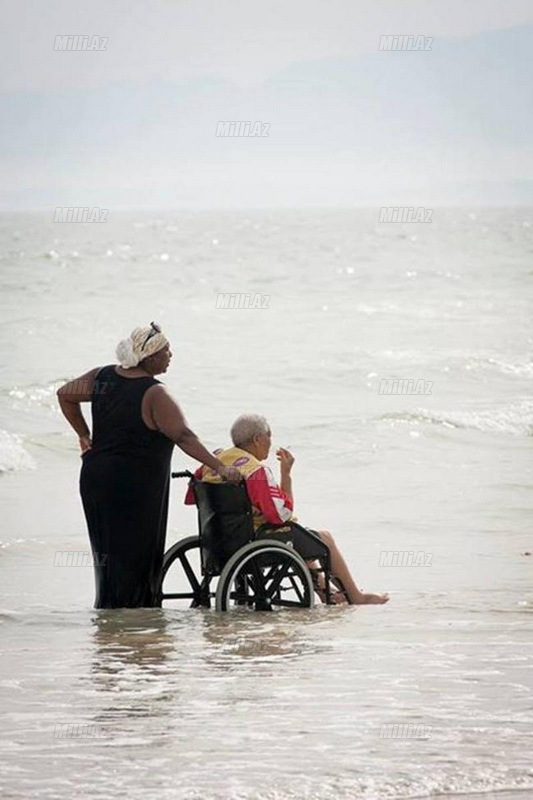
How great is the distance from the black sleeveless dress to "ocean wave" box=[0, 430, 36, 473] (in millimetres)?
7149

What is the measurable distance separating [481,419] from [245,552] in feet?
36.4

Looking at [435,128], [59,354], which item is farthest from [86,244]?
[59,354]

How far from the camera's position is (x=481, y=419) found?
16.5 metres

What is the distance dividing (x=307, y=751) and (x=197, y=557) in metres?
4.08

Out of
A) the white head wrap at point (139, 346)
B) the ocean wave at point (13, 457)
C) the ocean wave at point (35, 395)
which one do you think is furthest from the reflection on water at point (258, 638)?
the ocean wave at point (35, 395)

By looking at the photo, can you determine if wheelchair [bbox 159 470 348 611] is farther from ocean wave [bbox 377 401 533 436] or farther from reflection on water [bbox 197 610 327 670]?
ocean wave [bbox 377 401 533 436]

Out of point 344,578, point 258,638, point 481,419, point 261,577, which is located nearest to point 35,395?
point 481,419

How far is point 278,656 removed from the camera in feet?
17.4

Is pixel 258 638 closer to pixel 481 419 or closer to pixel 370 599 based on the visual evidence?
pixel 370 599

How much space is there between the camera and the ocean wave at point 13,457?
1295 cm

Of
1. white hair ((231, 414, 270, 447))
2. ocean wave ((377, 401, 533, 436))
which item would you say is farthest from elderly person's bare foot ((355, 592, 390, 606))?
ocean wave ((377, 401, 533, 436))

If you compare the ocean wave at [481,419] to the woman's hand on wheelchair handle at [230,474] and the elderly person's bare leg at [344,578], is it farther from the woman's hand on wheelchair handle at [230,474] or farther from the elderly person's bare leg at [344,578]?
the woman's hand on wheelchair handle at [230,474]

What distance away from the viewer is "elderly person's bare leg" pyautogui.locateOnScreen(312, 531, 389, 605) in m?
6.19

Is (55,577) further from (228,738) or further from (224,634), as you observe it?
(228,738)
